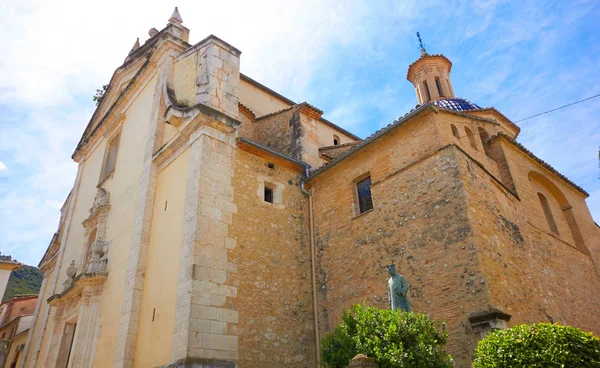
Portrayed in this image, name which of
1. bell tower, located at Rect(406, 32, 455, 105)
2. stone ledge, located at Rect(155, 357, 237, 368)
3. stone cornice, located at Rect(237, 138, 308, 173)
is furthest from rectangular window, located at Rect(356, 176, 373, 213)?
bell tower, located at Rect(406, 32, 455, 105)

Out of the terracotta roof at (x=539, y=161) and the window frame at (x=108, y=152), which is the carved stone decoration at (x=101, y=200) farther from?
the terracotta roof at (x=539, y=161)

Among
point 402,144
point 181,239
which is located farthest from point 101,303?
point 402,144

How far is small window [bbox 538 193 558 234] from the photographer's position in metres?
11.9

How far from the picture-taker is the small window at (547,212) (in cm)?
1190

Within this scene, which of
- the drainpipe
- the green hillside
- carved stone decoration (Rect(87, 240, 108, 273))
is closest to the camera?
the drainpipe

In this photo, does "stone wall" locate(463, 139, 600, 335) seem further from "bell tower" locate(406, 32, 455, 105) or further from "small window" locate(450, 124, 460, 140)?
"bell tower" locate(406, 32, 455, 105)

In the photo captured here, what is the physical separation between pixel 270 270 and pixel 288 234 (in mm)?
1225

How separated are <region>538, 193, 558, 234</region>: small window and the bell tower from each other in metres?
8.87

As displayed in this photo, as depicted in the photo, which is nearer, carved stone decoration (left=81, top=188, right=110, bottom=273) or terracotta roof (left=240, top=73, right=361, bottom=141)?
carved stone decoration (left=81, top=188, right=110, bottom=273)

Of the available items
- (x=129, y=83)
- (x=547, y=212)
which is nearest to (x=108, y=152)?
(x=129, y=83)

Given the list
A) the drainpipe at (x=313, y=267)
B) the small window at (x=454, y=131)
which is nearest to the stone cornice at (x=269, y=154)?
the drainpipe at (x=313, y=267)

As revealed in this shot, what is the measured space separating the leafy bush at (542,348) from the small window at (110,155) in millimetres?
13347

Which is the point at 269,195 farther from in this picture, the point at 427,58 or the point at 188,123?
the point at 427,58

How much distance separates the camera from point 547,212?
40.2 ft
